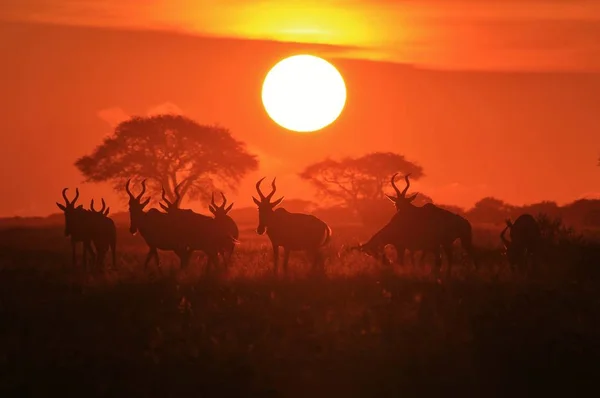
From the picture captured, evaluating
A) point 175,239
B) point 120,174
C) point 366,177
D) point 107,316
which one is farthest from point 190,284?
point 366,177

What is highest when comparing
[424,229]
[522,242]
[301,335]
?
[424,229]

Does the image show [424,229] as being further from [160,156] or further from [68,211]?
[160,156]

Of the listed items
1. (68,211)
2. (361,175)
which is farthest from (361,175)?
(68,211)

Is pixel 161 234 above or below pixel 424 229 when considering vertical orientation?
below

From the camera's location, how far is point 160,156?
56.1 meters

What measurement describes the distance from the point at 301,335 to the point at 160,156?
41.4 m

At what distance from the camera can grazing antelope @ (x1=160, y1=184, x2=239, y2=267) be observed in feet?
79.3

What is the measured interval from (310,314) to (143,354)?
3.20 m

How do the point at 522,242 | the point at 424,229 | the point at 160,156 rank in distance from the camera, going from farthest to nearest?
the point at 160,156
the point at 522,242
the point at 424,229

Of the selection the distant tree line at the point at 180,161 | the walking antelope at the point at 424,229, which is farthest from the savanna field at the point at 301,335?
the distant tree line at the point at 180,161

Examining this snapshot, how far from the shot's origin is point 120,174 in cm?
5584

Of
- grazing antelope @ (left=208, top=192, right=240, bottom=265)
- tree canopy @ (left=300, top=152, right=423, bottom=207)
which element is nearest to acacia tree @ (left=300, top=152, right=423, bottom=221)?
tree canopy @ (left=300, top=152, right=423, bottom=207)

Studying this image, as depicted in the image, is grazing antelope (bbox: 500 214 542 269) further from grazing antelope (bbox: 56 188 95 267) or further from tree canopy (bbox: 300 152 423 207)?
tree canopy (bbox: 300 152 423 207)

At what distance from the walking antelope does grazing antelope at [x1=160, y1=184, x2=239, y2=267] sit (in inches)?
143
